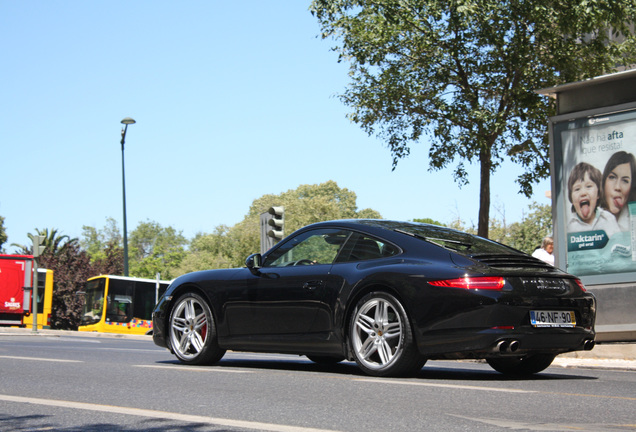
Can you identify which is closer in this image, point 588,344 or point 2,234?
point 588,344

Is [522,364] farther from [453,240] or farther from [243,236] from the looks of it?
[243,236]

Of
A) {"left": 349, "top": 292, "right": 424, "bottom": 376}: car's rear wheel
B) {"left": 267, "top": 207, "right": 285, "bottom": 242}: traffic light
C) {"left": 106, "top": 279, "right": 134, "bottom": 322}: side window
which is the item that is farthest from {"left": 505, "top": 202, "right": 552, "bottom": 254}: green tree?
{"left": 349, "top": 292, "right": 424, "bottom": 376}: car's rear wheel

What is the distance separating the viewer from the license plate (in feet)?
22.5

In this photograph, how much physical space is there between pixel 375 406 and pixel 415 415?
1.36 ft

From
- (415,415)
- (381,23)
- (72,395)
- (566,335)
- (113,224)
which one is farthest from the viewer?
(113,224)

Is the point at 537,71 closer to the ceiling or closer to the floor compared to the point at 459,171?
closer to the ceiling

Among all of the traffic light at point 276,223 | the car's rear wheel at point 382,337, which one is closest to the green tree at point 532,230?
the traffic light at point 276,223

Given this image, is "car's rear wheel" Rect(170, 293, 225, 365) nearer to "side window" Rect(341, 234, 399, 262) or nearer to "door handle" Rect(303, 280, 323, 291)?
"door handle" Rect(303, 280, 323, 291)

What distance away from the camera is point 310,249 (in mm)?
8195

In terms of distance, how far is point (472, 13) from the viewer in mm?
17922

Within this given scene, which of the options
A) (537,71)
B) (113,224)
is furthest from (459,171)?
(113,224)

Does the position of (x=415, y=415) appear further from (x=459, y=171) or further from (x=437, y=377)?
(x=459, y=171)

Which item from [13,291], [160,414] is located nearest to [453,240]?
[160,414]

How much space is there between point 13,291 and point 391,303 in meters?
34.9
